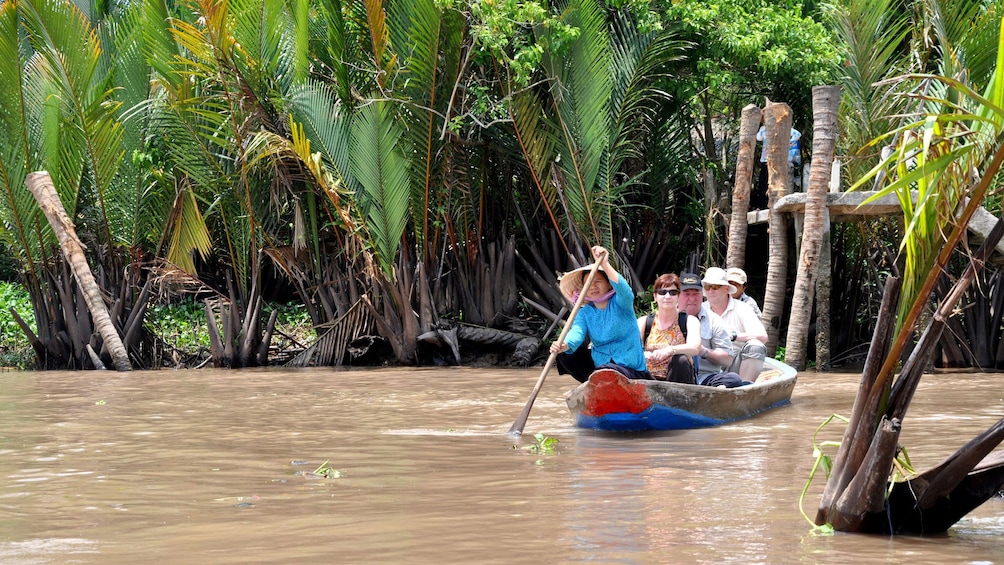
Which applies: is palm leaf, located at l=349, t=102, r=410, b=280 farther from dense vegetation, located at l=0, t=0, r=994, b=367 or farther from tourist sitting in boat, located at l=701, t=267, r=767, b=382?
tourist sitting in boat, located at l=701, t=267, r=767, b=382

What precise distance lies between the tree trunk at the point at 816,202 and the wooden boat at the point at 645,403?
448cm

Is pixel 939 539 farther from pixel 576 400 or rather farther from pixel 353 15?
pixel 353 15

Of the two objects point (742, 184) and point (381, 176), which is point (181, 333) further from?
point (742, 184)

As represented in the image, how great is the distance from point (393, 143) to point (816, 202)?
4.73 meters

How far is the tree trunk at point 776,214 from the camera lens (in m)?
12.1

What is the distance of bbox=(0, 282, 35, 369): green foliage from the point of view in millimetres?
15180

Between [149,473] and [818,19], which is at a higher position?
[818,19]

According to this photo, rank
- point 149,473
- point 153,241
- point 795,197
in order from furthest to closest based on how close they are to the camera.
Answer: point 153,241, point 795,197, point 149,473

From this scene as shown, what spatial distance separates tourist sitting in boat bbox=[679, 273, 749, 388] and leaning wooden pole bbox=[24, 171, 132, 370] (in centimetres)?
786

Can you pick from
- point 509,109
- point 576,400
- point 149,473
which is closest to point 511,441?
point 576,400

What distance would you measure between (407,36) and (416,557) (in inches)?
405

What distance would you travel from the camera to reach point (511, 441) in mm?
6672

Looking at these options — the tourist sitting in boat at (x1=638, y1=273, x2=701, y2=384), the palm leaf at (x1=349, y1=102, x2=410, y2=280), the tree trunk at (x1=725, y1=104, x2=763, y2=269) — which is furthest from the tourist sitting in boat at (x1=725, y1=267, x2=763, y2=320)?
the palm leaf at (x1=349, y1=102, x2=410, y2=280)

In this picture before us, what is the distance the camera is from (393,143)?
13.1 m
